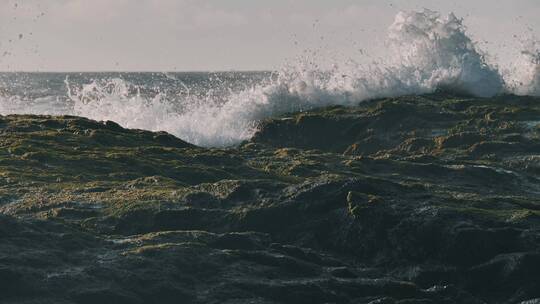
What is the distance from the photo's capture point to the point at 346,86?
1478 inches

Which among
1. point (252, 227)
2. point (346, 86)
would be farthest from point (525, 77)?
point (252, 227)

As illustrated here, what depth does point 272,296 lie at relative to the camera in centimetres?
1344

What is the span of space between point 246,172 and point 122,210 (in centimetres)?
605

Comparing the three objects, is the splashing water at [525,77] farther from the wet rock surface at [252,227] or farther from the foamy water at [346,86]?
the wet rock surface at [252,227]

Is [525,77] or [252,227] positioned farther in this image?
[525,77]

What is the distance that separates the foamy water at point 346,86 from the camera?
36.5m

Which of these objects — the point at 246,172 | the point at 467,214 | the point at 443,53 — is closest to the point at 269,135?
the point at 246,172

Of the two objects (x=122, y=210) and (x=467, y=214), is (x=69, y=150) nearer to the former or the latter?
(x=122, y=210)

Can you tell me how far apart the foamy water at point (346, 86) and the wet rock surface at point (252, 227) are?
10778 mm

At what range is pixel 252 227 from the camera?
656 inches

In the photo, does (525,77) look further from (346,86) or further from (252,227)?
(252,227)

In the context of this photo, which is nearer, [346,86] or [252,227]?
[252,227]

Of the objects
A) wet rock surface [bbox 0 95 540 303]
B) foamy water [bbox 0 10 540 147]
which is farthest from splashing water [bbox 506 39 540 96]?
wet rock surface [bbox 0 95 540 303]

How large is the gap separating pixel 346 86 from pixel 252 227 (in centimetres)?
2148
